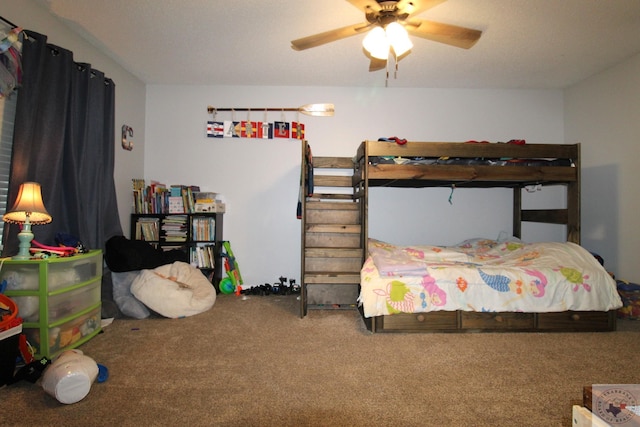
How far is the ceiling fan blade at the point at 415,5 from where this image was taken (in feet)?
5.85

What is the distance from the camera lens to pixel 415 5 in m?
1.83

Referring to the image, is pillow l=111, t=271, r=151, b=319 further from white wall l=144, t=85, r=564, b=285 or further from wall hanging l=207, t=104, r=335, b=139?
wall hanging l=207, t=104, r=335, b=139

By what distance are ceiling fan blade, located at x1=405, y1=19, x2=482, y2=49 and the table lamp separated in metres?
2.51

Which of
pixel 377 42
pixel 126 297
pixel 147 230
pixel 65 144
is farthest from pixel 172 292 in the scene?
pixel 377 42

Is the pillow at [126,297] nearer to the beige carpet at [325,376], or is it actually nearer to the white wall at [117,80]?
the beige carpet at [325,376]

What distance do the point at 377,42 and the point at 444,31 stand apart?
42 cm

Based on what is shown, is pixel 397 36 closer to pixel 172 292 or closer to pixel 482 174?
pixel 482 174

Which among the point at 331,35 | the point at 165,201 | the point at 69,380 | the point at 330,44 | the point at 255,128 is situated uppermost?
the point at 330,44

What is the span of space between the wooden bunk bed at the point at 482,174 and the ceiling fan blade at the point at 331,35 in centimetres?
93

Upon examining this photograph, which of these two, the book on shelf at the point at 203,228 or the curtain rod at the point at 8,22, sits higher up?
the curtain rod at the point at 8,22

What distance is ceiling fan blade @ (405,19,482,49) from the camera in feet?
6.51

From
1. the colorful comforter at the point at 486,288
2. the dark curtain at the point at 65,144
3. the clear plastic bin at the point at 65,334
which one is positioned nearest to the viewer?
the clear plastic bin at the point at 65,334

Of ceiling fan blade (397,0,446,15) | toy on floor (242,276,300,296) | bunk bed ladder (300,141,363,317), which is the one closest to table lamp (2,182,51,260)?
bunk bed ladder (300,141,363,317)

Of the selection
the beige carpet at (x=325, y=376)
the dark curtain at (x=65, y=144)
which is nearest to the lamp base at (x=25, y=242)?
the dark curtain at (x=65, y=144)
